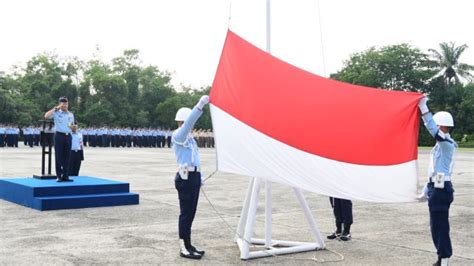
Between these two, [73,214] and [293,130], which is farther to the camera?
[73,214]

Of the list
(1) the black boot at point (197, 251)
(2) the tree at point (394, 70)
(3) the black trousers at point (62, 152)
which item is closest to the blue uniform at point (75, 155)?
(3) the black trousers at point (62, 152)

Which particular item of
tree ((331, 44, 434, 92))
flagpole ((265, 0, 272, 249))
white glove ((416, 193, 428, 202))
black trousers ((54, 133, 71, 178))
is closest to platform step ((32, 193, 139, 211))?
black trousers ((54, 133, 71, 178))

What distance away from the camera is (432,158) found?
5.74m

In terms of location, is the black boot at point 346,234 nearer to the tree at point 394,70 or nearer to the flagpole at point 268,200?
the flagpole at point 268,200

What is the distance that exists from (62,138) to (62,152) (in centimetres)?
26

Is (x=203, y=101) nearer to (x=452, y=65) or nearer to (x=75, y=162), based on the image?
(x=75, y=162)

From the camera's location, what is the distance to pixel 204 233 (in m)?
7.50

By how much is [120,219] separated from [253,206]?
317 cm

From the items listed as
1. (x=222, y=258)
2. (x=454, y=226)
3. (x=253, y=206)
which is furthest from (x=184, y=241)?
(x=454, y=226)

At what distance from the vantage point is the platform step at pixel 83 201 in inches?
363

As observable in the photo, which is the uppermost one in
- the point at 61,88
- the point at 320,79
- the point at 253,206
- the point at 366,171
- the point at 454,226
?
the point at 61,88

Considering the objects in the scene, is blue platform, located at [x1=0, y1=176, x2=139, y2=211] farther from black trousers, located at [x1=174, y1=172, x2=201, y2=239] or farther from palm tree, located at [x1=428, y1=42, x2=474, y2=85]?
palm tree, located at [x1=428, y1=42, x2=474, y2=85]

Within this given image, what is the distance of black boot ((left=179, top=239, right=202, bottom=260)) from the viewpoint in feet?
19.6

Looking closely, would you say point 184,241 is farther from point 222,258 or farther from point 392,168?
point 392,168
